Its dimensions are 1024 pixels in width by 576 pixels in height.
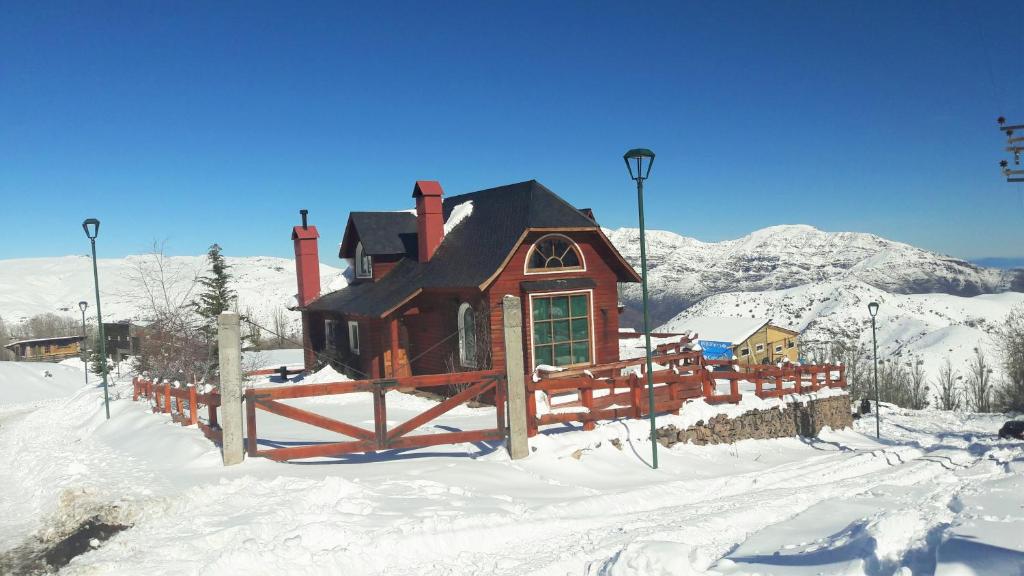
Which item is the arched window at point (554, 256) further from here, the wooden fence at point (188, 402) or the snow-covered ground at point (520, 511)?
the wooden fence at point (188, 402)

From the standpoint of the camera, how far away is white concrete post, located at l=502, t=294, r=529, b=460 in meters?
8.85

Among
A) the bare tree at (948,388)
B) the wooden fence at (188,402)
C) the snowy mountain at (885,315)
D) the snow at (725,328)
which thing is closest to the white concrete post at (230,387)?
the wooden fence at (188,402)

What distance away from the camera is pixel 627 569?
4867 mm

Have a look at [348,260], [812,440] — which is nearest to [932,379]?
[812,440]

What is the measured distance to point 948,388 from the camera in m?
49.2

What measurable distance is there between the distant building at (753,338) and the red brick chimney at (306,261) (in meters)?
25.2

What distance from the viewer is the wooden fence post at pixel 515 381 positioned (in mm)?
8852

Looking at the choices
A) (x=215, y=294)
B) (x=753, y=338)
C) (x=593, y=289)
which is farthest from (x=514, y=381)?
(x=753, y=338)

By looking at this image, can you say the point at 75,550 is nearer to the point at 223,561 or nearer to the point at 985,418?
the point at 223,561

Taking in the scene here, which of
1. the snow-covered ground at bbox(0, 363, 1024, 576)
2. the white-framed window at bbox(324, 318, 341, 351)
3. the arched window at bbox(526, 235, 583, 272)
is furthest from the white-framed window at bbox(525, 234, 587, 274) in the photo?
the white-framed window at bbox(324, 318, 341, 351)

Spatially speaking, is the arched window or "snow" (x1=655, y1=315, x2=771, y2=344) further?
"snow" (x1=655, y1=315, x2=771, y2=344)

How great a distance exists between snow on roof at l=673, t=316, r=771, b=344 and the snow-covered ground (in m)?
31.8

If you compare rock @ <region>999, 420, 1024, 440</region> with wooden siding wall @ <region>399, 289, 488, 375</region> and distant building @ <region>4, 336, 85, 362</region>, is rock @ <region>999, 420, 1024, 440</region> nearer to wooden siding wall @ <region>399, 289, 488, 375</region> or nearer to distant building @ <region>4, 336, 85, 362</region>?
wooden siding wall @ <region>399, 289, 488, 375</region>

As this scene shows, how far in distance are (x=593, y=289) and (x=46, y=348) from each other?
66.5 meters
